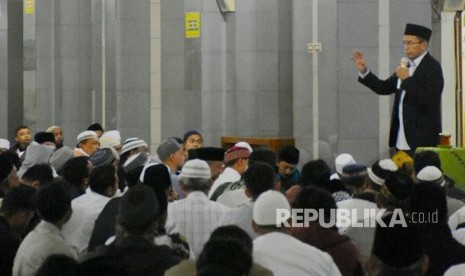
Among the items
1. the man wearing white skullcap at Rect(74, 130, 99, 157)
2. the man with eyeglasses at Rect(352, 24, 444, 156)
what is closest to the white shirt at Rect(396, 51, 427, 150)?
the man with eyeglasses at Rect(352, 24, 444, 156)

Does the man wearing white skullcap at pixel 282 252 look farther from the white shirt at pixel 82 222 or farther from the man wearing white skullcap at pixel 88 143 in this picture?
the man wearing white skullcap at pixel 88 143

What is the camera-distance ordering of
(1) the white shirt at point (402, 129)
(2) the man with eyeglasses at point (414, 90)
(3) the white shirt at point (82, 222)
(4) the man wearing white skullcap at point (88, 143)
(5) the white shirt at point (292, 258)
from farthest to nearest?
(4) the man wearing white skullcap at point (88, 143) → (1) the white shirt at point (402, 129) → (2) the man with eyeglasses at point (414, 90) → (3) the white shirt at point (82, 222) → (5) the white shirt at point (292, 258)

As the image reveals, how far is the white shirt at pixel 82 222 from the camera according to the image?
30.7ft

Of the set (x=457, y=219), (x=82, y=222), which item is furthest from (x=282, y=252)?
(x=457, y=219)

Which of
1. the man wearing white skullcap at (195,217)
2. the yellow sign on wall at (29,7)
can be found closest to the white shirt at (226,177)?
the man wearing white skullcap at (195,217)

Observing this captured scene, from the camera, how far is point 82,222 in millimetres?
9453

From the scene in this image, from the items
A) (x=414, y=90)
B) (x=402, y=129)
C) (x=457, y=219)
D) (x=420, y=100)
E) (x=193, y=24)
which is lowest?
(x=457, y=219)

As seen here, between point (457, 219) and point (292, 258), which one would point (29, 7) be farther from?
point (292, 258)

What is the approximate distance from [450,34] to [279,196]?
34.5 feet

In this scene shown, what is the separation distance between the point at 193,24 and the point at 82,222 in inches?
→ 457

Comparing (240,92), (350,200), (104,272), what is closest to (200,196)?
(350,200)

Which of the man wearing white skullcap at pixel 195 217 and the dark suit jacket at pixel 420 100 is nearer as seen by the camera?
the man wearing white skullcap at pixel 195 217

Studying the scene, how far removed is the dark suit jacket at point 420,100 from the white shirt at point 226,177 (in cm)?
234

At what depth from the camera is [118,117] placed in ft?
82.1
